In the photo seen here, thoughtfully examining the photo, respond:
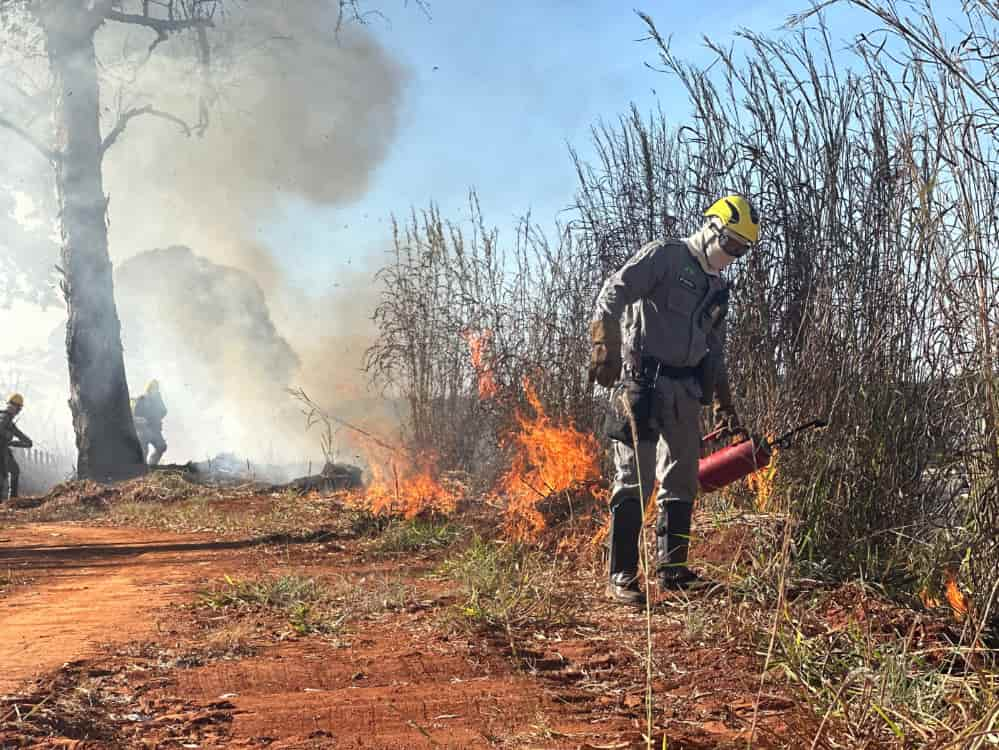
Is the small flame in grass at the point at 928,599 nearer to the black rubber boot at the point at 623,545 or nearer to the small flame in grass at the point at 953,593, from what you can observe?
the small flame in grass at the point at 953,593

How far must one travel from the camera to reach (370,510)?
8.74 metres

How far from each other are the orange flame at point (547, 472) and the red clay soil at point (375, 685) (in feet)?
5.02

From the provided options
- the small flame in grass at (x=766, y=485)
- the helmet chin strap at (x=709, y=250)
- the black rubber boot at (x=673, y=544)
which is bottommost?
the black rubber boot at (x=673, y=544)

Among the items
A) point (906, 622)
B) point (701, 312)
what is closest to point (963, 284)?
point (906, 622)

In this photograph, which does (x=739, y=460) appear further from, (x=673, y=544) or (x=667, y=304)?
(x=667, y=304)

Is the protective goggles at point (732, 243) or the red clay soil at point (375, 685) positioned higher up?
the protective goggles at point (732, 243)

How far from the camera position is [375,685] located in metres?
3.47

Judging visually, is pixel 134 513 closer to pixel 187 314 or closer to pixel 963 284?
pixel 963 284

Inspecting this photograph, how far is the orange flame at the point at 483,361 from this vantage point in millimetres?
9383

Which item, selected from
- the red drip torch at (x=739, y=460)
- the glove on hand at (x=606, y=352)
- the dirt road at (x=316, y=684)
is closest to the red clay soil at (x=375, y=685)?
the dirt road at (x=316, y=684)

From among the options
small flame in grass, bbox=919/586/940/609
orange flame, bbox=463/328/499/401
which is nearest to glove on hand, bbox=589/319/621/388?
small flame in grass, bbox=919/586/940/609

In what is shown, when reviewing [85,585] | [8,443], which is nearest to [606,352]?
[85,585]

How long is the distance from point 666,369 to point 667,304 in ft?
1.08

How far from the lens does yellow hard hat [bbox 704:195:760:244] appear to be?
Result: 4969 millimetres
